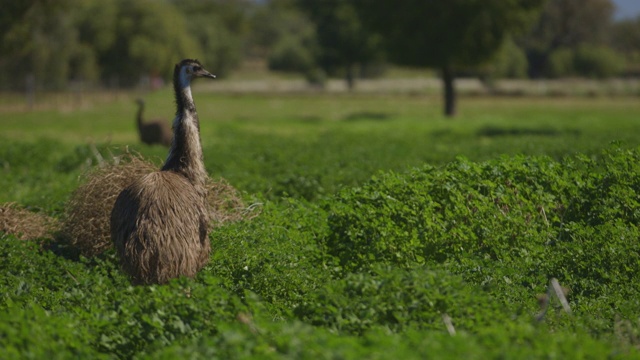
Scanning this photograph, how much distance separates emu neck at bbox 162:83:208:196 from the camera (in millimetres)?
9961

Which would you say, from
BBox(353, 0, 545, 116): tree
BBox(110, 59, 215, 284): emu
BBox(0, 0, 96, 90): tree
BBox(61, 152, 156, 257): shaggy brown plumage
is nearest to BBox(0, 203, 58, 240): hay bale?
BBox(61, 152, 156, 257): shaggy brown plumage

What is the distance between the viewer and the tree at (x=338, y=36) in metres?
85.4

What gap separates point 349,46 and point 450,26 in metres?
43.2

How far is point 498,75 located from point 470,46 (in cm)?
5552

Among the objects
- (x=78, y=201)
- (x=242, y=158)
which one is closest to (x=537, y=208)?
(x=78, y=201)

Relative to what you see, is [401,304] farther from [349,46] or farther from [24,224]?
[349,46]

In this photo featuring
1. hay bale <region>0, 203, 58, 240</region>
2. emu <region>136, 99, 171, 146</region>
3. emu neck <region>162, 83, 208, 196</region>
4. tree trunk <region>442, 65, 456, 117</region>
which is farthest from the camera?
tree trunk <region>442, 65, 456, 117</region>

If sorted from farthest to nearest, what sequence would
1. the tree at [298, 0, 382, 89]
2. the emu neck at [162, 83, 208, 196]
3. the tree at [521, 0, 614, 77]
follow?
the tree at [521, 0, 614, 77] → the tree at [298, 0, 382, 89] → the emu neck at [162, 83, 208, 196]

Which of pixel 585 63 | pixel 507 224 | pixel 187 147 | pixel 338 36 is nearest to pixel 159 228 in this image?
pixel 187 147

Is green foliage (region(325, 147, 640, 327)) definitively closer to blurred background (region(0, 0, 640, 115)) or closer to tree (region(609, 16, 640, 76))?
blurred background (region(0, 0, 640, 115))

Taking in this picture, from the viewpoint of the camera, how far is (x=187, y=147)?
9961 mm

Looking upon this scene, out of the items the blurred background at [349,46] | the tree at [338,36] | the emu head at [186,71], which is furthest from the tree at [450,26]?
the tree at [338,36]

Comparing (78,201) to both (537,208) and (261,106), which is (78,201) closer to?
(537,208)

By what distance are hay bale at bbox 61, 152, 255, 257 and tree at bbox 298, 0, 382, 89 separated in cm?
7237
